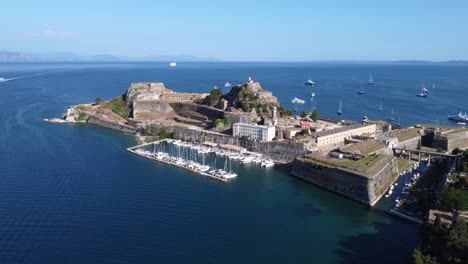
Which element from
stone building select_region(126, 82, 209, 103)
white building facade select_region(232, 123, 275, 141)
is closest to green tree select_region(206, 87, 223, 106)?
stone building select_region(126, 82, 209, 103)

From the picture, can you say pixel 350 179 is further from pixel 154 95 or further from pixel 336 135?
pixel 154 95

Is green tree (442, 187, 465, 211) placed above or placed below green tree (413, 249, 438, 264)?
above

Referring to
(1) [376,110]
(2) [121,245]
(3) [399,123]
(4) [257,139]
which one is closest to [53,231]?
(2) [121,245]

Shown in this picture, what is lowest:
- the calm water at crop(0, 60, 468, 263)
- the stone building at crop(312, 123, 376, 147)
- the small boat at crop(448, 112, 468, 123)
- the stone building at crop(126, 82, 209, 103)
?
the calm water at crop(0, 60, 468, 263)

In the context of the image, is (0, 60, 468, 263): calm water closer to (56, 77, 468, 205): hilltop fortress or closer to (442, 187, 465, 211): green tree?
(56, 77, 468, 205): hilltop fortress

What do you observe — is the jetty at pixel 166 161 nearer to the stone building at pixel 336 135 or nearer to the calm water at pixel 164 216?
the calm water at pixel 164 216

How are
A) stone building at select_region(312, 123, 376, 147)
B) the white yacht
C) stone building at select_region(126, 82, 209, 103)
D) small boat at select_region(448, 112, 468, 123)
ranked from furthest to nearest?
stone building at select_region(126, 82, 209, 103), small boat at select_region(448, 112, 468, 123), stone building at select_region(312, 123, 376, 147), the white yacht

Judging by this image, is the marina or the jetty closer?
A: the jetty

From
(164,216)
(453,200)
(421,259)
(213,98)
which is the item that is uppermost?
(213,98)

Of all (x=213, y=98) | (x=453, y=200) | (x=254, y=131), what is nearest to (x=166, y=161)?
(x=254, y=131)
